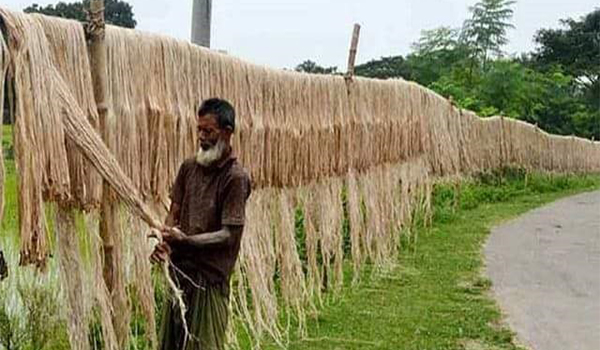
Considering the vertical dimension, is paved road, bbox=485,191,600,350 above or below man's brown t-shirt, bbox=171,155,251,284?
below

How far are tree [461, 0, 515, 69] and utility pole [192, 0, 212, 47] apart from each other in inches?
856

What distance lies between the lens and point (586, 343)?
6590 mm

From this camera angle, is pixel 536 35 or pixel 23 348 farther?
pixel 536 35

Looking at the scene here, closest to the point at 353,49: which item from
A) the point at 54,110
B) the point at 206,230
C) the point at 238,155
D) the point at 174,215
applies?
the point at 238,155

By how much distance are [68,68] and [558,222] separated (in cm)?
1307

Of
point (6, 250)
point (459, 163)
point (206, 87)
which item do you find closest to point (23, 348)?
point (6, 250)

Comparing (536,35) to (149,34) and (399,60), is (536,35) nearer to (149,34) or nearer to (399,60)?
(399,60)

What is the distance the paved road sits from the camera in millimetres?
6949

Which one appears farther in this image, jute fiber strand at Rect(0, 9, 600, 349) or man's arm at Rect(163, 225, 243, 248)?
man's arm at Rect(163, 225, 243, 248)

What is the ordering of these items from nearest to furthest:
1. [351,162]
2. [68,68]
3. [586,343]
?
1. [68,68]
2. [586,343]
3. [351,162]

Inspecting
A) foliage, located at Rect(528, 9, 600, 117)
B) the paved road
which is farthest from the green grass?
foliage, located at Rect(528, 9, 600, 117)

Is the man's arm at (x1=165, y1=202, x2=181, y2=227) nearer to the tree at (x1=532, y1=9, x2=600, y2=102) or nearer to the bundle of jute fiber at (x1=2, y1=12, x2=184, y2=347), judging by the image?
the bundle of jute fiber at (x1=2, y1=12, x2=184, y2=347)

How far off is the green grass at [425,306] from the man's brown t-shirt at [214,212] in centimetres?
223

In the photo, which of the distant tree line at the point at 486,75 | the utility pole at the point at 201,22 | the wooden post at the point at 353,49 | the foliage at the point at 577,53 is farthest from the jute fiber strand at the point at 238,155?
the foliage at the point at 577,53
